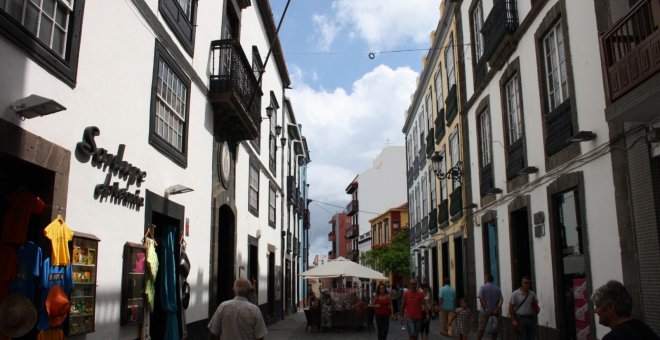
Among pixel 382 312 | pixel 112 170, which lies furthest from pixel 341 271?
pixel 112 170

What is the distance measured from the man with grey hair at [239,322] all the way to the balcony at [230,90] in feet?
22.0

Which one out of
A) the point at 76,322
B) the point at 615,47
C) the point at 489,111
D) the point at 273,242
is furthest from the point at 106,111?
the point at 273,242

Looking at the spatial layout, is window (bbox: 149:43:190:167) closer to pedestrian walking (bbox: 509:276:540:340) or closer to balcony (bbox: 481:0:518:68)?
pedestrian walking (bbox: 509:276:540:340)

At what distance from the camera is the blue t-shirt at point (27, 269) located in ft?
18.2

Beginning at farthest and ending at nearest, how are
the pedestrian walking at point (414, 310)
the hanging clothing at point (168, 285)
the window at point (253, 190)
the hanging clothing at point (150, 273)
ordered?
the window at point (253, 190) → the pedestrian walking at point (414, 310) → the hanging clothing at point (168, 285) → the hanging clothing at point (150, 273)


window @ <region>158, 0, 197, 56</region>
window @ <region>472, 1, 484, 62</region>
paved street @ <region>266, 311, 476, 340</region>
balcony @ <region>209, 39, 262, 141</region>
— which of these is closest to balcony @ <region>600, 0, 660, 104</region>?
window @ <region>158, 0, 197, 56</region>

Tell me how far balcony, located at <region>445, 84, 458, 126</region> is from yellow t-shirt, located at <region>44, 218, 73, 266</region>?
1403 cm

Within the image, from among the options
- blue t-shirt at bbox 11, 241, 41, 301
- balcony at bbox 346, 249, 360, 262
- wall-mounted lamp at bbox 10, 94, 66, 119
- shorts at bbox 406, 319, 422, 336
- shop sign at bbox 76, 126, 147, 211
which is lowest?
shorts at bbox 406, 319, 422, 336

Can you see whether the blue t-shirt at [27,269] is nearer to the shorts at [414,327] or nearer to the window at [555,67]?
the shorts at [414,327]

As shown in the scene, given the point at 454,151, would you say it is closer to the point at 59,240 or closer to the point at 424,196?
the point at 424,196

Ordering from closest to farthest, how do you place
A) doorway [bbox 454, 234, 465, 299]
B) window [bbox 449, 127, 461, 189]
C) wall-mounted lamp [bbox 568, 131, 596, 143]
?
wall-mounted lamp [bbox 568, 131, 596, 143], window [bbox 449, 127, 461, 189], doorway [bbox 454, 234, 465, 299]

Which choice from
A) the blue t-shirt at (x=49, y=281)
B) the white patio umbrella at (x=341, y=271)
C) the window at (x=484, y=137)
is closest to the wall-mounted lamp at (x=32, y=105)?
the blue t-shirt at (x=49, y=281)

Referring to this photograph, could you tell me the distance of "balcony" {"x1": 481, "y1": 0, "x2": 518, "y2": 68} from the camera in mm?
12484

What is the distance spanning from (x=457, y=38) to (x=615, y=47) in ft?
35.4
